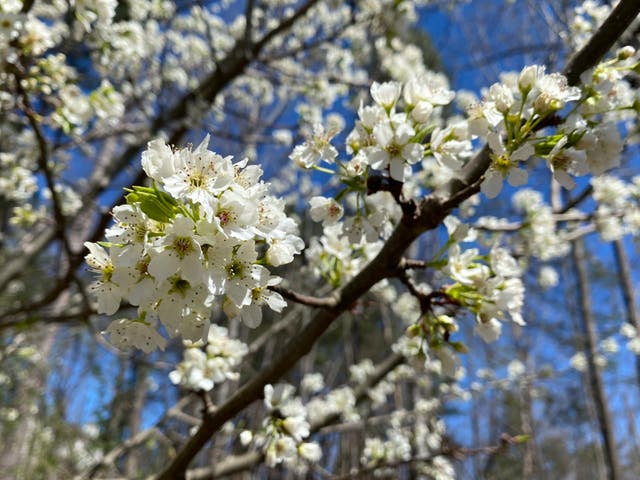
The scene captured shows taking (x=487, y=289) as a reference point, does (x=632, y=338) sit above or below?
above

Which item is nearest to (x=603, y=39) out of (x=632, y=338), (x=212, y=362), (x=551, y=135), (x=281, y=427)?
(x=551, y=135)

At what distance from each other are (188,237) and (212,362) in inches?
36.8

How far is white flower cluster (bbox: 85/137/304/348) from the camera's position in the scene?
0.84 meters

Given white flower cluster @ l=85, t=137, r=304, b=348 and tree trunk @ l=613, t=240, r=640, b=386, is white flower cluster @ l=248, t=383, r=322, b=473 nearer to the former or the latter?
white flower cluster @ l=85, t=137, r=304, b=348

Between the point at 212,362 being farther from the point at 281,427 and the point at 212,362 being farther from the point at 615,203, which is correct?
the point at 615,203

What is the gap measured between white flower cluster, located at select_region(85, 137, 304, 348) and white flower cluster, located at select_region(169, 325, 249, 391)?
2.35 ft

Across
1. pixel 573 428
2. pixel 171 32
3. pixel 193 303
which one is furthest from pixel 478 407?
pixel 193 303

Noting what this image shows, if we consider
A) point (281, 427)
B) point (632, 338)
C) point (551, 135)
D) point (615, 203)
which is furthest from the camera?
point (632, 338)

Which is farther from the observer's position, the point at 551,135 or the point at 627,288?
the point at 627,288

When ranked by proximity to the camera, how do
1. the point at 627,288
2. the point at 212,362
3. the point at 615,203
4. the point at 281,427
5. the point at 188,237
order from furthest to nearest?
the point at 627,288
the point at 615,203
the point at 212,362
the point at 281,427
the point at 188,237

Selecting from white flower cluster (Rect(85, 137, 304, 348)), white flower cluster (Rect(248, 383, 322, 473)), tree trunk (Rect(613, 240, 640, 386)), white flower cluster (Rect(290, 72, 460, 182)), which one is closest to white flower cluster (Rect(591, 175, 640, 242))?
white flower cluster (Rect(290, 72, 460, 182))

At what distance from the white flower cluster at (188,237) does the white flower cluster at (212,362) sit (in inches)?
28.2

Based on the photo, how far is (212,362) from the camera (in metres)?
1.64

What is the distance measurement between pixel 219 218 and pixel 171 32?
6.47 meters
